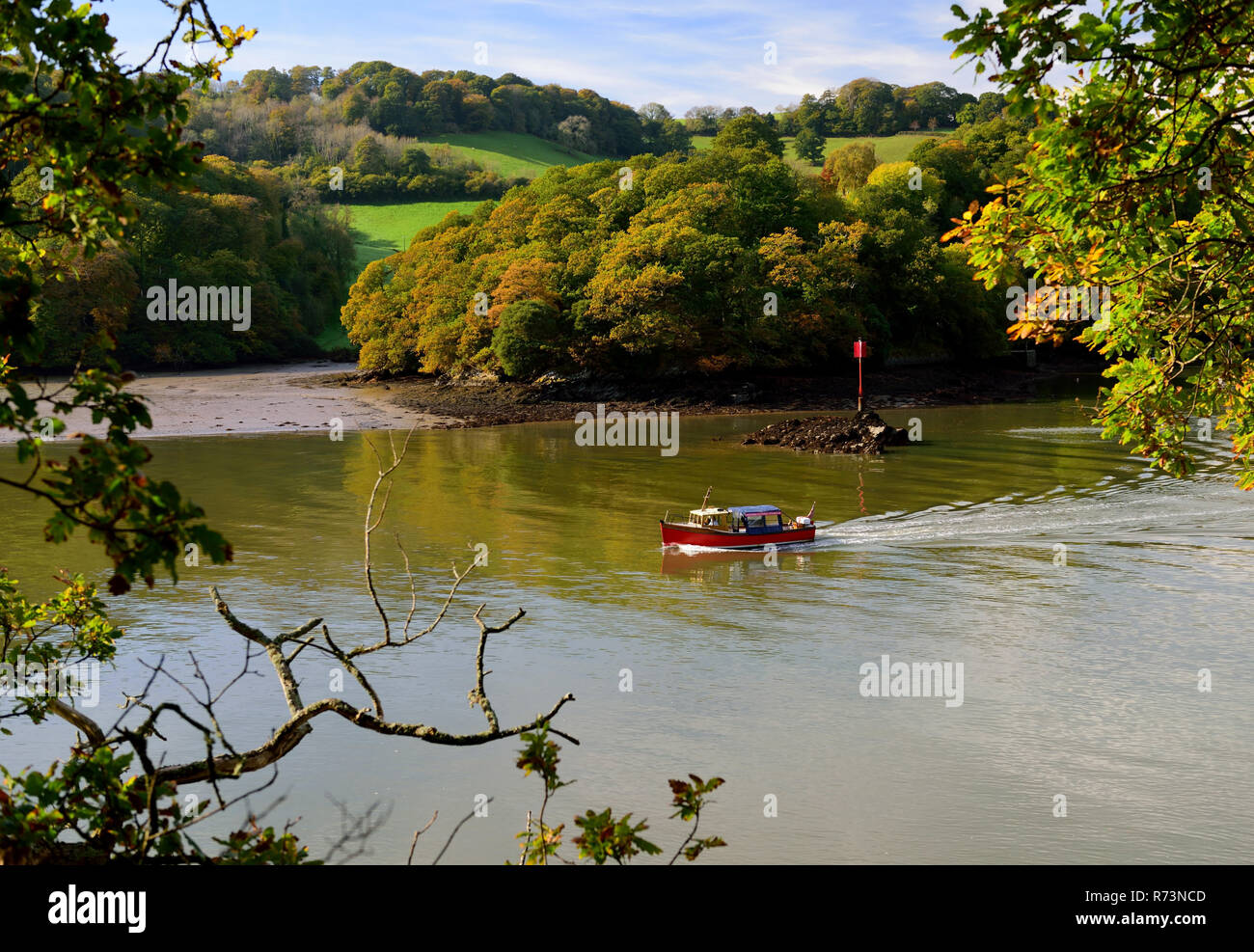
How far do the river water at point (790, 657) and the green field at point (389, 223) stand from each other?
64.5m

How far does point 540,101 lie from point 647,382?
7874 cm

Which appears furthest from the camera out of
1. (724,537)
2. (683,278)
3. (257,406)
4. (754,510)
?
(683,278)

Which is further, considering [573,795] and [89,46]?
[573,795]

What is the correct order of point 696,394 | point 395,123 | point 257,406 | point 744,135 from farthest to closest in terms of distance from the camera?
point 395,123 < point 744,135 < point 696,394 < point 257,406

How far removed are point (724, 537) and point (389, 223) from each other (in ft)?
266

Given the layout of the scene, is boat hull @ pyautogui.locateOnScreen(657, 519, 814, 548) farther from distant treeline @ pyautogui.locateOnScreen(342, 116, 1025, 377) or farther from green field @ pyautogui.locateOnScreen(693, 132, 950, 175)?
green field @ pyautogui.locateOnScreen(693, 132, 950, 175)

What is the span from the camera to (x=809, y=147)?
103 meters

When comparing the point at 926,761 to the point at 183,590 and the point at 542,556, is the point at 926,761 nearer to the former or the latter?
the point at 542,556

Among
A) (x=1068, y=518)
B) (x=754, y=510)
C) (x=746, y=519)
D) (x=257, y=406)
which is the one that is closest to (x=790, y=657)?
(x=746, y=519)

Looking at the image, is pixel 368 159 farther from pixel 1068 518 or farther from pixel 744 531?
pixel 1068 518

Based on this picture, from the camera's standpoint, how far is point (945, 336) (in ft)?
195

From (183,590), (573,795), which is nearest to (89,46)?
(573,795)

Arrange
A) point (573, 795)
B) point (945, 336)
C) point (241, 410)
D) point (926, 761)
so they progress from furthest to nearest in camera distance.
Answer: point (945, 336) < point (241, 410) < point (926, 761) < point (573, 795)
